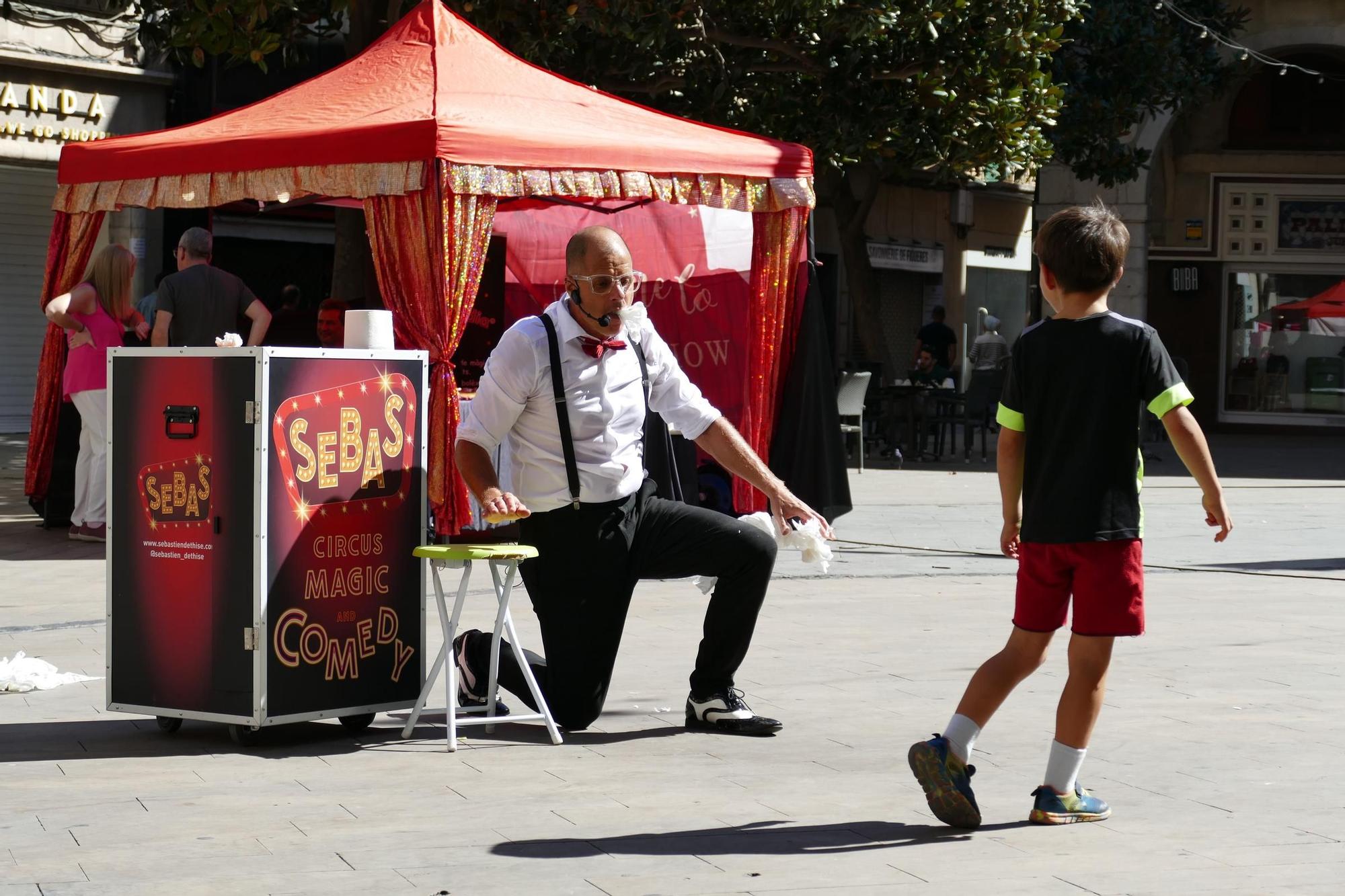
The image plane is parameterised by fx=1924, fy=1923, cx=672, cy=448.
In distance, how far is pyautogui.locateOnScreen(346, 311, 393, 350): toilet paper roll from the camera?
6.28 metres

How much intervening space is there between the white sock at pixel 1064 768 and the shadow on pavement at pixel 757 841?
144 mm

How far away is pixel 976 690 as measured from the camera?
16.4 ft

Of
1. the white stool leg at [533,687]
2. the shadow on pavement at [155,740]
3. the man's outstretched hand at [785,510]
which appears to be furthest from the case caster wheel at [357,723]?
the man's outstretched hand at [785,510]

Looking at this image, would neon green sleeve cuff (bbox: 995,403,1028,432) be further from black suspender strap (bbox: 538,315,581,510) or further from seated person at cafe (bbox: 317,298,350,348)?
seated person at cafe (bbox: 317,298,350,348)

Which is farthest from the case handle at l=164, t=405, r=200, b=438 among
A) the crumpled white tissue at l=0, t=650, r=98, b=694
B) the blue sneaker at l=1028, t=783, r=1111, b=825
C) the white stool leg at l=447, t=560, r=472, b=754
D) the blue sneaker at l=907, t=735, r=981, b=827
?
the blue sneaker at l=1028, t=783, r=1111, b=825

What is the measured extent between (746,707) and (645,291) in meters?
7.25

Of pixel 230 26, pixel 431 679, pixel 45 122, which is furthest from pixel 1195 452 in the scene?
pixel 45 122

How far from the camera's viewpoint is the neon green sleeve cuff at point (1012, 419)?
16.4 feet

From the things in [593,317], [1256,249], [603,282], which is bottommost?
[593,317]

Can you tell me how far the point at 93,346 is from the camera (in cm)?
1148

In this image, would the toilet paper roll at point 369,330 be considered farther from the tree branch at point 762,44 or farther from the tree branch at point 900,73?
the tree branch at point 900,73

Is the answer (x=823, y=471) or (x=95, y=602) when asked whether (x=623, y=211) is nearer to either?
(x=823, y=471)

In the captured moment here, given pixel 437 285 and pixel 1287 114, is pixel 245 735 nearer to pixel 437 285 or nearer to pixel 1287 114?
pixel 437 285

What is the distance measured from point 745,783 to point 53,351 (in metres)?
8.16
